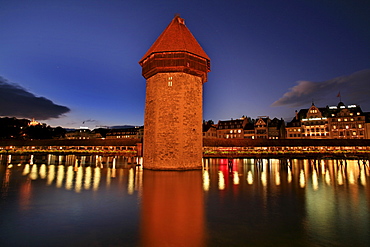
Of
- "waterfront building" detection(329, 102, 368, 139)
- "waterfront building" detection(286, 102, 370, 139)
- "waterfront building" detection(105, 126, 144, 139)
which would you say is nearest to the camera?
"waterfront building" detection(329, 102, 368, 139)

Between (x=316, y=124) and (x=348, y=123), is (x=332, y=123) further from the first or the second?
(x=316, y=124)

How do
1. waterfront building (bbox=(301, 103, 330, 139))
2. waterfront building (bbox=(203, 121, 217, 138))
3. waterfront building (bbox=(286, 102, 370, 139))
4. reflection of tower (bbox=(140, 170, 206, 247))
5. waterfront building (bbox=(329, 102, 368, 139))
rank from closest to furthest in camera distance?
reflection of tower (bbox=(140, 170, 206, 247)), waterfront building (bbox=(329, 102, 368, 139)), waterfront building (bbox=(286, 102, 370, 139)), waterfront building (bbox=(301, 103, 330, 139)), waterfront building (bbox=(203, 121, 217, 138))

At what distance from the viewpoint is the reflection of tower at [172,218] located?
5.23 metres

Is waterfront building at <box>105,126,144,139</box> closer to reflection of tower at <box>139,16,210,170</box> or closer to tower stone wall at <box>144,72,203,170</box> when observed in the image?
reflection of tower at <box>139,16,210,170</box>

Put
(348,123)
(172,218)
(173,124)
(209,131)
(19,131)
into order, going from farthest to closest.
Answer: (19,131) < (209,131) < (348,123) < (173,124) < (172,218)

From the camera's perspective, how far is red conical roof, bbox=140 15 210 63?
813 inches

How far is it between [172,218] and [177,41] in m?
17.7

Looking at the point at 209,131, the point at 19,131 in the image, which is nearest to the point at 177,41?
the point at 209,131

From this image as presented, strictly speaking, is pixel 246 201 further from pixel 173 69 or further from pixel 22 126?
pixel 22 126

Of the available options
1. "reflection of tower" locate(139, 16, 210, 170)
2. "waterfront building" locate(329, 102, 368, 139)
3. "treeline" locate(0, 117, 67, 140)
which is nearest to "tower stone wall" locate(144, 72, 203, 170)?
Answer: "reflection of tower" locate(139, 16, 210, 170)

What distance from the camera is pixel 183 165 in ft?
64.6

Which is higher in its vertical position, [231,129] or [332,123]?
[332,123]

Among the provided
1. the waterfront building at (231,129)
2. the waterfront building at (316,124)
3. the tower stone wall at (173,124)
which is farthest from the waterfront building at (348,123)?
the tower stone wall at (173,124)

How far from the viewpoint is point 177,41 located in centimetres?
2109
